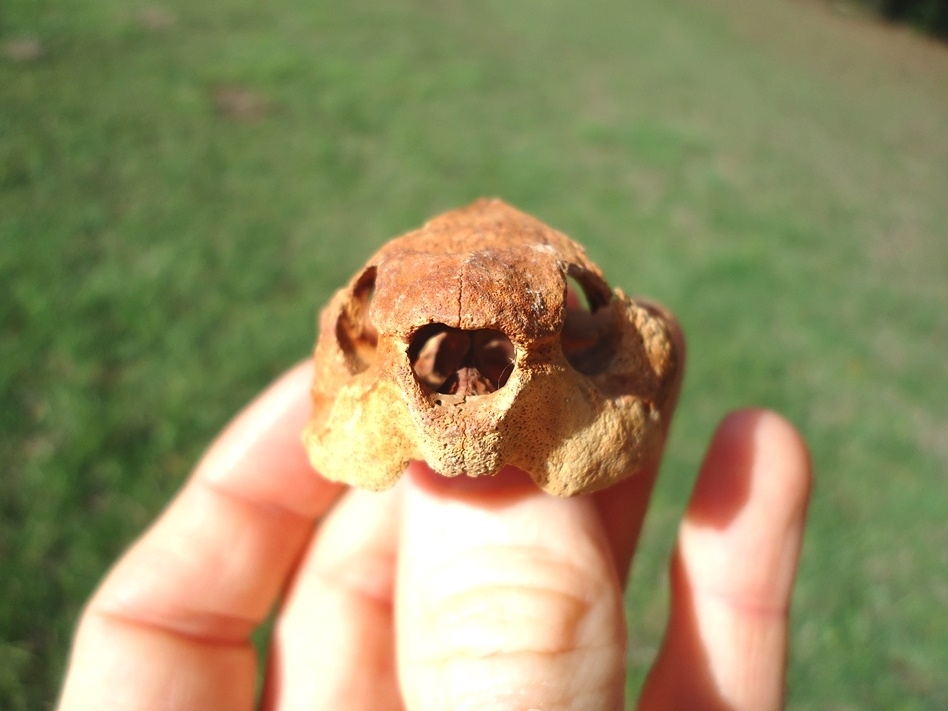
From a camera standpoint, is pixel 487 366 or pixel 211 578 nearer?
pixel 487 366

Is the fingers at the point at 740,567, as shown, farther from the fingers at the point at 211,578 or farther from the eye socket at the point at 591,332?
the fingers at the point at 211,578

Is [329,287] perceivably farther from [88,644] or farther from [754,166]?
[754,166]

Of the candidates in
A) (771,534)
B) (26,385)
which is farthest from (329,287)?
(771,534)

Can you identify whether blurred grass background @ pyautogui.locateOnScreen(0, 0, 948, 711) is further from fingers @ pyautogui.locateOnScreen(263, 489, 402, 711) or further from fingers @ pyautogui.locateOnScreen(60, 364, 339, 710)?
fingers @ pyautogui.locateOnScreen(263, 489, 402, 711)

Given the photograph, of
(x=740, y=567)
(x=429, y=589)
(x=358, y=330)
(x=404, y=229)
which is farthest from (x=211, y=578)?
(x=404, y=229)

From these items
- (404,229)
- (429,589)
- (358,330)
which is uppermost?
(358,330)

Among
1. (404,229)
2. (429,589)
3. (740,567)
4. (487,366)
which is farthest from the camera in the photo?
(404,229)

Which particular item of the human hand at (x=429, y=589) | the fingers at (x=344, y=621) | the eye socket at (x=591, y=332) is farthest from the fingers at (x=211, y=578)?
the eye socket at (x=591, y=332)

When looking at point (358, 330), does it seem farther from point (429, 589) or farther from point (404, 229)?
point (404, 229)
